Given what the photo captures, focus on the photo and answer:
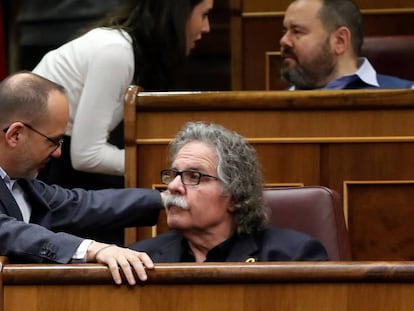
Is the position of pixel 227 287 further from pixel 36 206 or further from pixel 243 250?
pixel 36 206

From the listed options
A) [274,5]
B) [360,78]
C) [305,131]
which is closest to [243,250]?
[305,131]

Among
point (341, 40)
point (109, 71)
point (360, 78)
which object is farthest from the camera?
point (341, 40)

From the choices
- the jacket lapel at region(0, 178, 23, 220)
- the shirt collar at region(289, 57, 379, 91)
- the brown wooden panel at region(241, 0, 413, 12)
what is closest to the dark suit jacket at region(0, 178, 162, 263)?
the jacket lapel at region(0, 178, 23, 220)

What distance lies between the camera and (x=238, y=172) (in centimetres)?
229

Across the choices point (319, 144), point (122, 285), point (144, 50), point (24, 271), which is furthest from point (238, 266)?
point (144, 50)

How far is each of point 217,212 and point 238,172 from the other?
9 centimetres

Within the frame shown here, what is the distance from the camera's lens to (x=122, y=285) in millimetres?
1812

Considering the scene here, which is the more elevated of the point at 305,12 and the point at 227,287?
the point at 305,12

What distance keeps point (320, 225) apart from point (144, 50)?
75cm

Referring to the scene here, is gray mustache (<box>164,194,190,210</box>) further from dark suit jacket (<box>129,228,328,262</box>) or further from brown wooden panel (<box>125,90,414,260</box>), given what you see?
brown wooden panel (<box>125,90,414,260</box>)

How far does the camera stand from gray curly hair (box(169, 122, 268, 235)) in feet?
7.48

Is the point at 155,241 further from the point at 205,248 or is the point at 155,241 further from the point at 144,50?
the point at 144,50

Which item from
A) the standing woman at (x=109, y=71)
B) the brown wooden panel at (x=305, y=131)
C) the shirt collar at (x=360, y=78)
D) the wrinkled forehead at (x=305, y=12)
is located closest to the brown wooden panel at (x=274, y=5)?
the wrinkled forehead at (x=305, y=12)

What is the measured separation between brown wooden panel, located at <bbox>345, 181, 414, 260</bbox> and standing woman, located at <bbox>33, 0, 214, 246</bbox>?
557 mm
